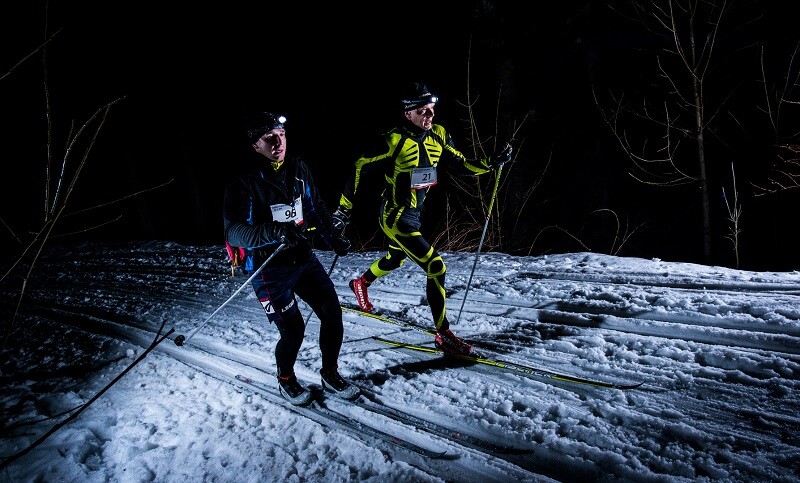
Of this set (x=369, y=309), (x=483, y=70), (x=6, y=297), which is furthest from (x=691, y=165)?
(x=6, y=297)

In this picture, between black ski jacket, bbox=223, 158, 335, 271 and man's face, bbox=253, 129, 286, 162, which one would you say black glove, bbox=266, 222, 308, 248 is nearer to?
black ski jacket, bbox=223, 158, 335, 271

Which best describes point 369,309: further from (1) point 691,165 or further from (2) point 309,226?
(1) point 691,165

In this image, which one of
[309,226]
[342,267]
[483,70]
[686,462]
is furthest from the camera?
[483,70]

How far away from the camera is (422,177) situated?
15.9 feet

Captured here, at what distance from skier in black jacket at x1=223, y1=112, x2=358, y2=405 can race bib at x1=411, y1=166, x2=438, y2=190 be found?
1.23 meters

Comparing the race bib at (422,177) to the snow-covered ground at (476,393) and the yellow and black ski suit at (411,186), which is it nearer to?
the yellow and black ski suit at (411,186)

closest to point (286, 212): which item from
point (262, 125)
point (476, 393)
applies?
point (262, 125)

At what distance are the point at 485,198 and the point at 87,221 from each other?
27.1 m

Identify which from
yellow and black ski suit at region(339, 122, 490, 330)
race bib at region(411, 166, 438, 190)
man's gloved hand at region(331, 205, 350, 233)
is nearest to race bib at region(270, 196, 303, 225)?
man's gloved hand at region(331, 205, 350, 233)

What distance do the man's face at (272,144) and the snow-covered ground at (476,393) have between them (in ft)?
6.00

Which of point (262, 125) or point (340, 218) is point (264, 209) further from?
point (340, 218)

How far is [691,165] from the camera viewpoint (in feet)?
43.3

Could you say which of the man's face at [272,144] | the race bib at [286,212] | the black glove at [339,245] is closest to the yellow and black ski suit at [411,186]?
the black glove at [339,245]

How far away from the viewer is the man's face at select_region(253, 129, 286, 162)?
134 inches
